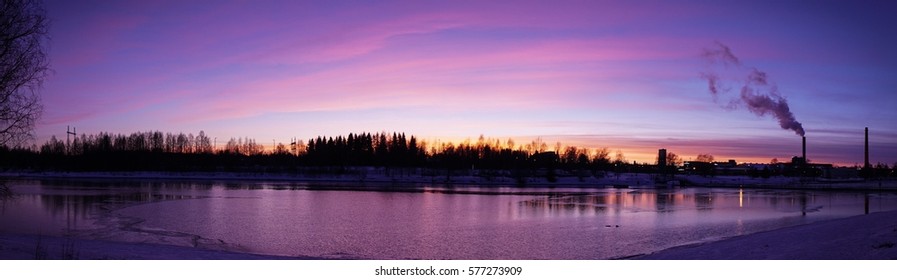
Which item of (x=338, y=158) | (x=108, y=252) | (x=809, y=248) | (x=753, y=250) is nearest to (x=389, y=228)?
(x=108, y=252)

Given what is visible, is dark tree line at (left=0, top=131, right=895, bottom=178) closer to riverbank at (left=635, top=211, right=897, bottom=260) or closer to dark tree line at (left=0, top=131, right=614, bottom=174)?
dark tree line at (left=0, top=131, right=614, bottom=174)

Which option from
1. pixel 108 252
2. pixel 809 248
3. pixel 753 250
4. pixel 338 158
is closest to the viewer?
pixel 809 248

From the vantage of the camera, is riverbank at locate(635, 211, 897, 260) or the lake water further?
the lake water

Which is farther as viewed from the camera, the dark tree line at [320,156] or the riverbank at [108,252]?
the dark tree line at [320,156]

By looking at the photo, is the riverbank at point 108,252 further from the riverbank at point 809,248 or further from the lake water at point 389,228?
the riverbank at point 809,248

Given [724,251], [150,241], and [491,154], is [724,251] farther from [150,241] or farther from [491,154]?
[491,154]

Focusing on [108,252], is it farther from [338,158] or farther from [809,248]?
[338,158]

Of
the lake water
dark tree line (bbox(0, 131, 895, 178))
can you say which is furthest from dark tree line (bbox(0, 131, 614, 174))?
the lake water

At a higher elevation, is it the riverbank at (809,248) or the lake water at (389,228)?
the riverbank at (809,248)

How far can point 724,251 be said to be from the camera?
12.8 meters

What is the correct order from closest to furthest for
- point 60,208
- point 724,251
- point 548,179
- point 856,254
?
point 856,254 < point 724,251 < point 60,208 < point 548,179

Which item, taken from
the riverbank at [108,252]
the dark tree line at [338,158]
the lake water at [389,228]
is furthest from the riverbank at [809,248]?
the dark tree line at [338,158]
